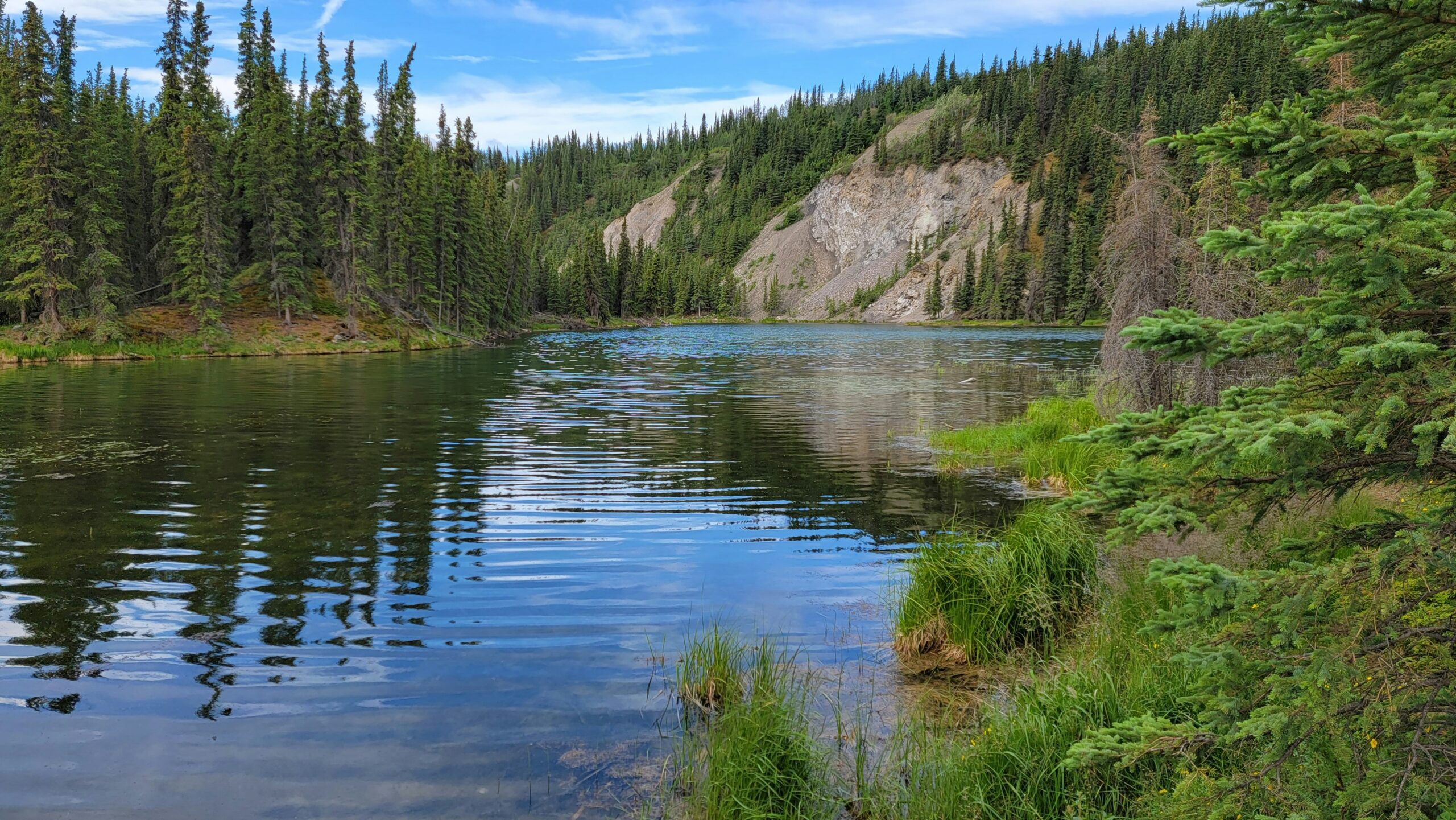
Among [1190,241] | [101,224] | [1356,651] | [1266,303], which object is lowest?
[1356,651]

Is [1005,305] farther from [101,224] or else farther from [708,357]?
[101,224]

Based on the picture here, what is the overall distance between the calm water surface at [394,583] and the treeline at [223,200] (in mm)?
31866

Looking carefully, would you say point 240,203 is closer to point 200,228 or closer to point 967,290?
point 200,228

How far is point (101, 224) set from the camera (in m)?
54.9

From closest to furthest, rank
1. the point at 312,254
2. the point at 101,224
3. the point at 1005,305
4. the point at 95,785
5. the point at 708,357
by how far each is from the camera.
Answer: the point at 95,785 → the point at 101,224 → the point at 708,357 → the point at 312,254 → the point at 1005,305

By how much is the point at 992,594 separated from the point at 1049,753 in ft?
11.5

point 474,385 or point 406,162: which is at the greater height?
point 406,162

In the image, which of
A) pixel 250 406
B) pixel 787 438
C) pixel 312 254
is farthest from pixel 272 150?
pixel 787 438

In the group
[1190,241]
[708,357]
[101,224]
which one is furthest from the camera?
[708,357]

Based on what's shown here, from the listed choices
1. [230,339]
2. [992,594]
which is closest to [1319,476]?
[992,594]

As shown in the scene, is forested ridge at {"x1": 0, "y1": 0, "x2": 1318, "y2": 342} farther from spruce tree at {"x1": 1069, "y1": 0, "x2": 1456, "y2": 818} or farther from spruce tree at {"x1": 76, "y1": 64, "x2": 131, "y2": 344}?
spruce tree at {"x1": 1069, "y1": 0, "x2": 1456, "y2": 818}

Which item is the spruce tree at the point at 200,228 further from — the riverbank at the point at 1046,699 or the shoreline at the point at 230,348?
the riverbank at the point at 1046,699

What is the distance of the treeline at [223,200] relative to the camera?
52.6 m

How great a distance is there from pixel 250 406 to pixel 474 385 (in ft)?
38.0
